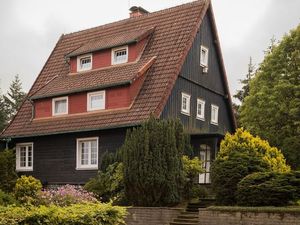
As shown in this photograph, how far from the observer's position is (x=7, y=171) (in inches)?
1063

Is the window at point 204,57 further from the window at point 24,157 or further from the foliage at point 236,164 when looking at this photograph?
the window at point 24,157

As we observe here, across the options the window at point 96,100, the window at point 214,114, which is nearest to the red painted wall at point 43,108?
the window at point 96,100

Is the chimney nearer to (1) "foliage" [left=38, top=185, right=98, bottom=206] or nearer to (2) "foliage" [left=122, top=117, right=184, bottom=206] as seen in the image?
(2) "foliage" [left=122, top=117, right=184, bottom=206]

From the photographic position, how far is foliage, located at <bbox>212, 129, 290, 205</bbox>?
63.1 ft

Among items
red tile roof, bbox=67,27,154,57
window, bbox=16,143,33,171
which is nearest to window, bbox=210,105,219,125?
red tile roof, bbox=67,27,154,57

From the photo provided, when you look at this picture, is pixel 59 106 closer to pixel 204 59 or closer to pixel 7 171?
pixel 7 171

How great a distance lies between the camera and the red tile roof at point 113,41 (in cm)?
2902

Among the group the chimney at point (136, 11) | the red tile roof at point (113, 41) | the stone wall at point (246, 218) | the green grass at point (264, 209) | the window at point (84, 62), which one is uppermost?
the chimney at point (136, 11)

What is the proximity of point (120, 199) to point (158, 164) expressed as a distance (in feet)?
7.59

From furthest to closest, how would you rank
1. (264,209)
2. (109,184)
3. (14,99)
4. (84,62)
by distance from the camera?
(14,99) → (84,62) → (109,184) → (264,209)

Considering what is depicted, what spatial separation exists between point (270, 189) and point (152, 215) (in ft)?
14.0

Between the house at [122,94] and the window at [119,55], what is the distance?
5 centimetres

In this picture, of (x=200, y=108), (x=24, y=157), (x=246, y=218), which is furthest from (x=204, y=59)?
(x=246, y=218)

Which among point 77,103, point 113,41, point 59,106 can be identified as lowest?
point 59,106
